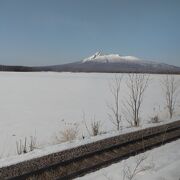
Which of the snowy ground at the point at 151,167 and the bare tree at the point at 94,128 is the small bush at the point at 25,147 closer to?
the bare tree at the point at 94,128

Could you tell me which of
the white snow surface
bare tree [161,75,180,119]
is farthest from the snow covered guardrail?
bare tree [161,75,180,119]

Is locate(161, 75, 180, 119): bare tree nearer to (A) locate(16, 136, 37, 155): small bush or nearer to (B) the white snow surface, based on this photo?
(B) the white snow surface

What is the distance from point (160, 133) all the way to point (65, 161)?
16.6 ft

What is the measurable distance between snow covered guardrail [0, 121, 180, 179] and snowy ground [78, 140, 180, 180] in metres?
0.34

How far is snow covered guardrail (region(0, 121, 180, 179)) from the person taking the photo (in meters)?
6.89

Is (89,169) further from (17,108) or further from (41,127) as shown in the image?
(17,108)

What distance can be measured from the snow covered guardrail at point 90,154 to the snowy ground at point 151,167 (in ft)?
Result: 1.12

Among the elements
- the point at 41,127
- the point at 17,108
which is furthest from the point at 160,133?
the point at 17,108

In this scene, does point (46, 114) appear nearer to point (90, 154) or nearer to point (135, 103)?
point (135, 103)

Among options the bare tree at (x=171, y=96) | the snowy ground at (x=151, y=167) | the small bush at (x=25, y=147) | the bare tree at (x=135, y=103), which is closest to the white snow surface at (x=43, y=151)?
the small bush at (x=25, y=147)

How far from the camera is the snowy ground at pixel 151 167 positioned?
6602 millimetres

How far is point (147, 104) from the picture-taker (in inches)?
973

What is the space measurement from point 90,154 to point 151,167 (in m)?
1.65

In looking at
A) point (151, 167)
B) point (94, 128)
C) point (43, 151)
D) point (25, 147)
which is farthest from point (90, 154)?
point (94, 128)
